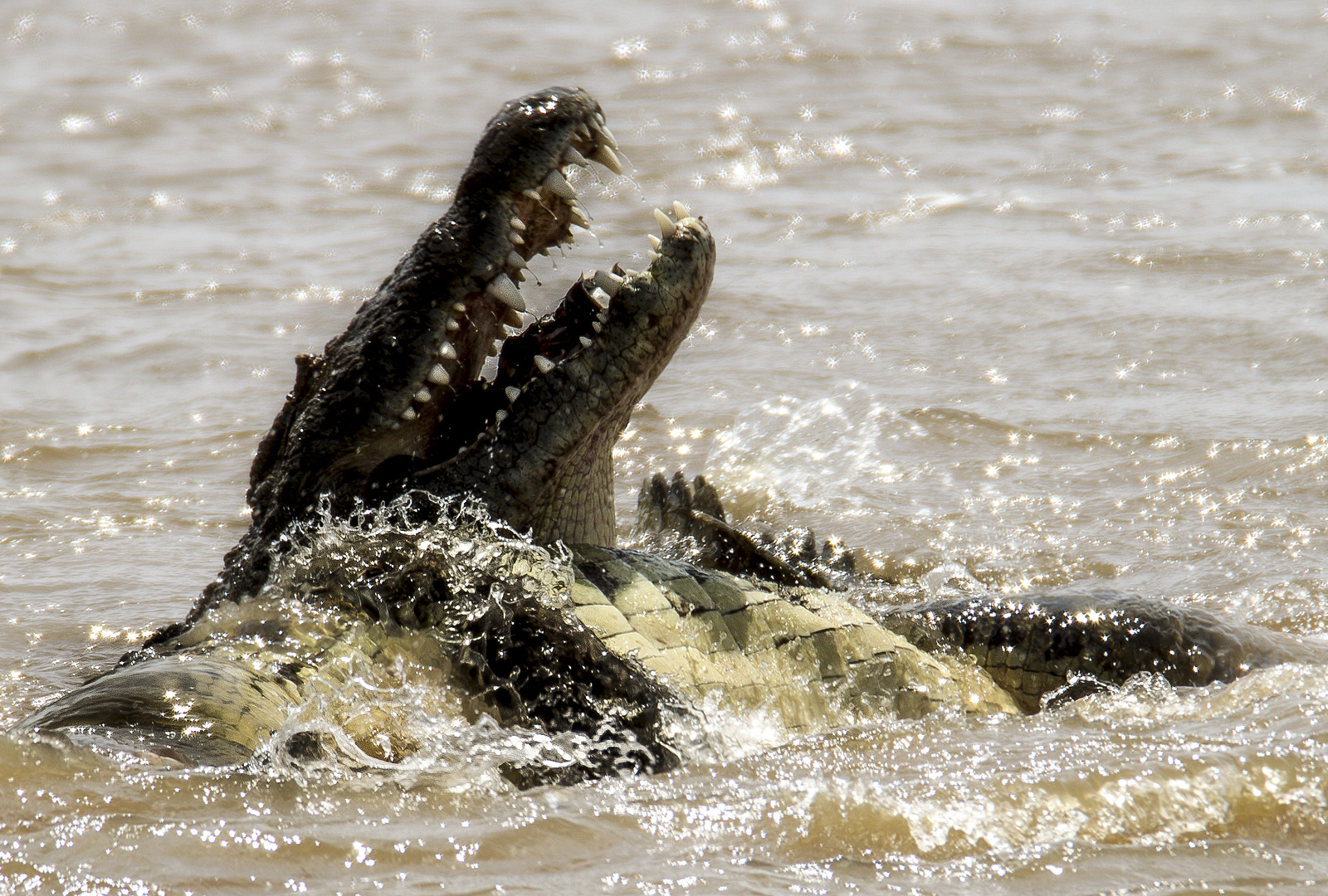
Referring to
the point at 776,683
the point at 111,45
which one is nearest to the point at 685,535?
the point at 776,683

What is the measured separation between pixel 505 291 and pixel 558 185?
0.95 ft

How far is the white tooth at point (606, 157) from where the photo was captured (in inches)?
133

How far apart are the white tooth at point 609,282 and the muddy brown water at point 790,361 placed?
1.52 ft

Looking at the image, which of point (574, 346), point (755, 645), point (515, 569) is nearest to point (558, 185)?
point (574, 346)

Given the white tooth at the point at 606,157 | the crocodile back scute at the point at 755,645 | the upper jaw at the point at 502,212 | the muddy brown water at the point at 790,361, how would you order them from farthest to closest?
the white tooth at the point at 606,157 < the upper jaw at the point at 502,212 < the crocodile back scute at the point at 755,645 < the muddy brown water at the point at 790,361

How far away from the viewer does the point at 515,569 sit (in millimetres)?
3158

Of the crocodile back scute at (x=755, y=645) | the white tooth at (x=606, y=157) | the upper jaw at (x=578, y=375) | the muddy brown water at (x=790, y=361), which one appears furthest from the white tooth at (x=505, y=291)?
the crocodile back scute at (x=755, y=645)

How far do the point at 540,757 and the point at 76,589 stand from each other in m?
2.42

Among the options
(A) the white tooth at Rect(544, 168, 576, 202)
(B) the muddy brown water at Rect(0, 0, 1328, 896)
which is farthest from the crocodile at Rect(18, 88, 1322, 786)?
(B) the muddy brown water at Rect(0, 0, 1328, 896)

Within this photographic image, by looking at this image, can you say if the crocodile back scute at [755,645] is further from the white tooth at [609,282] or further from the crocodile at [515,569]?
the white tooth at [609,282]

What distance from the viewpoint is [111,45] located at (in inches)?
532

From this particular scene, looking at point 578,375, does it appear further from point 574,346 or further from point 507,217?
point 507,217

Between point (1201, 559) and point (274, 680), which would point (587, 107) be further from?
point (1201, 559)

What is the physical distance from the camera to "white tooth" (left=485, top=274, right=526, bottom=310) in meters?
3.28
